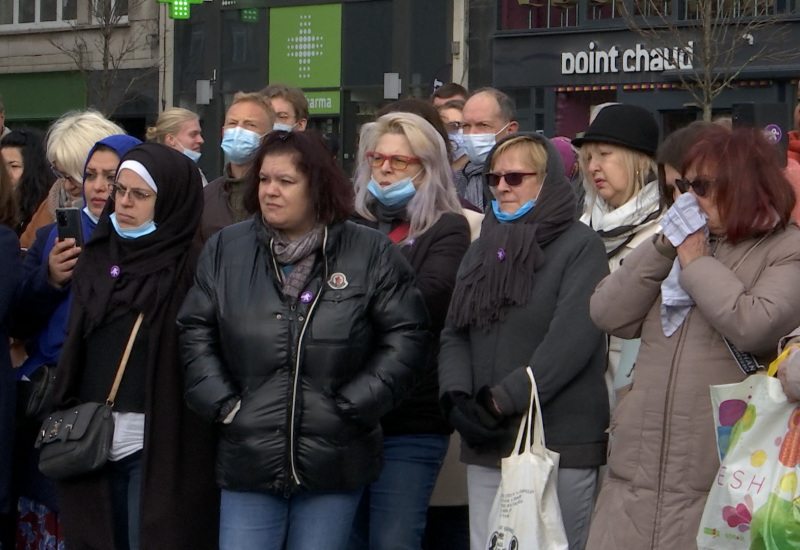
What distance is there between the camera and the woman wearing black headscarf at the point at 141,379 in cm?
520

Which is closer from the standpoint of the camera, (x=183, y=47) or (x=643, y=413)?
(x=643, y=413)

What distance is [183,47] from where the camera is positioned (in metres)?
27.4

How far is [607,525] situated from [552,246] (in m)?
1.15

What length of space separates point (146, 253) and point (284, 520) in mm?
1253

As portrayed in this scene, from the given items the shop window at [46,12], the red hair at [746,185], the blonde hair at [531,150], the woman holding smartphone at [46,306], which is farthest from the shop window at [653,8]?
the red hair at [746,185]

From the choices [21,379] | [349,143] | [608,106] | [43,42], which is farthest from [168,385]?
[43,42]

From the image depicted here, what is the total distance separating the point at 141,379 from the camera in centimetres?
527

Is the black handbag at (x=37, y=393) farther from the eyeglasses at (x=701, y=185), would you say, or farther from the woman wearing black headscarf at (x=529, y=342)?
the eyeglasses at (x=701, y=185)

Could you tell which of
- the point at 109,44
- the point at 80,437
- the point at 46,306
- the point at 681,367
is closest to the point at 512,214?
the point at 681,367

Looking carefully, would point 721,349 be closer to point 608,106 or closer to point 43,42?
point 608,106

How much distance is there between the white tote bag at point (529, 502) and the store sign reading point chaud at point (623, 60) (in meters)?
15.6

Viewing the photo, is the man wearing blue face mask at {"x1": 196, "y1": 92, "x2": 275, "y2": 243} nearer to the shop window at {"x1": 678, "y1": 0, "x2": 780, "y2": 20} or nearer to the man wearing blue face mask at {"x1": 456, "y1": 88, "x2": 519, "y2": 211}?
the man wearing blue face mask at {"x1": 456, "y1": 88, "x2": 519, "y2": 211}

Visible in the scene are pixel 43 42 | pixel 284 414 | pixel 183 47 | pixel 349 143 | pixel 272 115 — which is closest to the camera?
pixel 284 414

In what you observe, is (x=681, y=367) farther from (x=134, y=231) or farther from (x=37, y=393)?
(x=37, y=393)
